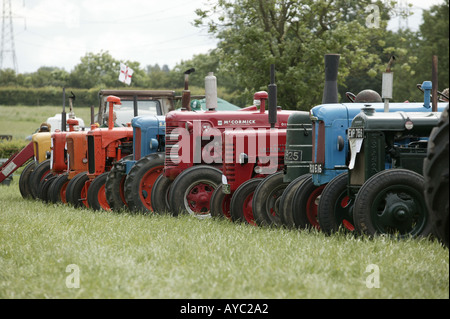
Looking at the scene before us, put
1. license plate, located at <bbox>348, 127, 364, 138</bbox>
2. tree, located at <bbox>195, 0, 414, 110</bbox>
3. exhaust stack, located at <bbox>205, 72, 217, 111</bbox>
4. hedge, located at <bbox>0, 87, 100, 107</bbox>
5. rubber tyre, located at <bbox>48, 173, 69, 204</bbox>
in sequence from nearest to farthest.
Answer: license plate, located at <bbox>348, 127, 364, 138</bbox> < exhaust stack, located at <bbox>205, 72, 217, 111</bbox> < rubber tyre, located at <bbox>48, 173, 69, 204</bbox> < tree, located at <bbox>195, 0, 414, 110</bbox> < hedge, located at <bbox>0, 87, 100, 107</bbox>

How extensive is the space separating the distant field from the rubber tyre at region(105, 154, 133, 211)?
31.8m

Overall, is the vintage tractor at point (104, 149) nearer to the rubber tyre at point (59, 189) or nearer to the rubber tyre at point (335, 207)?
the rubber tyre at point (59, 189)

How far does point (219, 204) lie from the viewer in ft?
30.5

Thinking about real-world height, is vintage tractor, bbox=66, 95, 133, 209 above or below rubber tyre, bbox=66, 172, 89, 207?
above

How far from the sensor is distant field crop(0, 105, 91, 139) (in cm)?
4508

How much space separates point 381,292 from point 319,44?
18983mm

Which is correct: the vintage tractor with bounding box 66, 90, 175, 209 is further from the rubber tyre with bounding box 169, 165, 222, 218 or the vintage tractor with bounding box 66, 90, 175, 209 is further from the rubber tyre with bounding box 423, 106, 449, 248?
the rubber tyre with bounding box 423, 106, 449, 248

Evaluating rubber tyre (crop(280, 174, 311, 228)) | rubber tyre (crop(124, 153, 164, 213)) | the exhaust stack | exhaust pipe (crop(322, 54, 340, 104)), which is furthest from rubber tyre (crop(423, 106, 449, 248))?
rubber tyre (crop(124, 153, 164, 213))

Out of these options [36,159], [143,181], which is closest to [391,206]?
[143,181]

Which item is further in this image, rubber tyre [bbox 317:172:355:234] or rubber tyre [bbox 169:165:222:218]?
rubber tyre [bbox 169:165:222:218]

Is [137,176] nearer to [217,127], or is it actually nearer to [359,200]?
[217,127]

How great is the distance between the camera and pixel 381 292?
4.14 metres

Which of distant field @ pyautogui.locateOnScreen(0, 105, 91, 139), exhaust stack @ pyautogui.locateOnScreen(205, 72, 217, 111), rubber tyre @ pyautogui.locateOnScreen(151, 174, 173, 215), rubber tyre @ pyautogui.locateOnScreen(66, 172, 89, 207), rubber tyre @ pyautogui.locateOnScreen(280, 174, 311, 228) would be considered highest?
exhaust stack @ pyautogui.locateOnScreen(205, 72, 217, 111)

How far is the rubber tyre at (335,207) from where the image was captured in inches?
279
